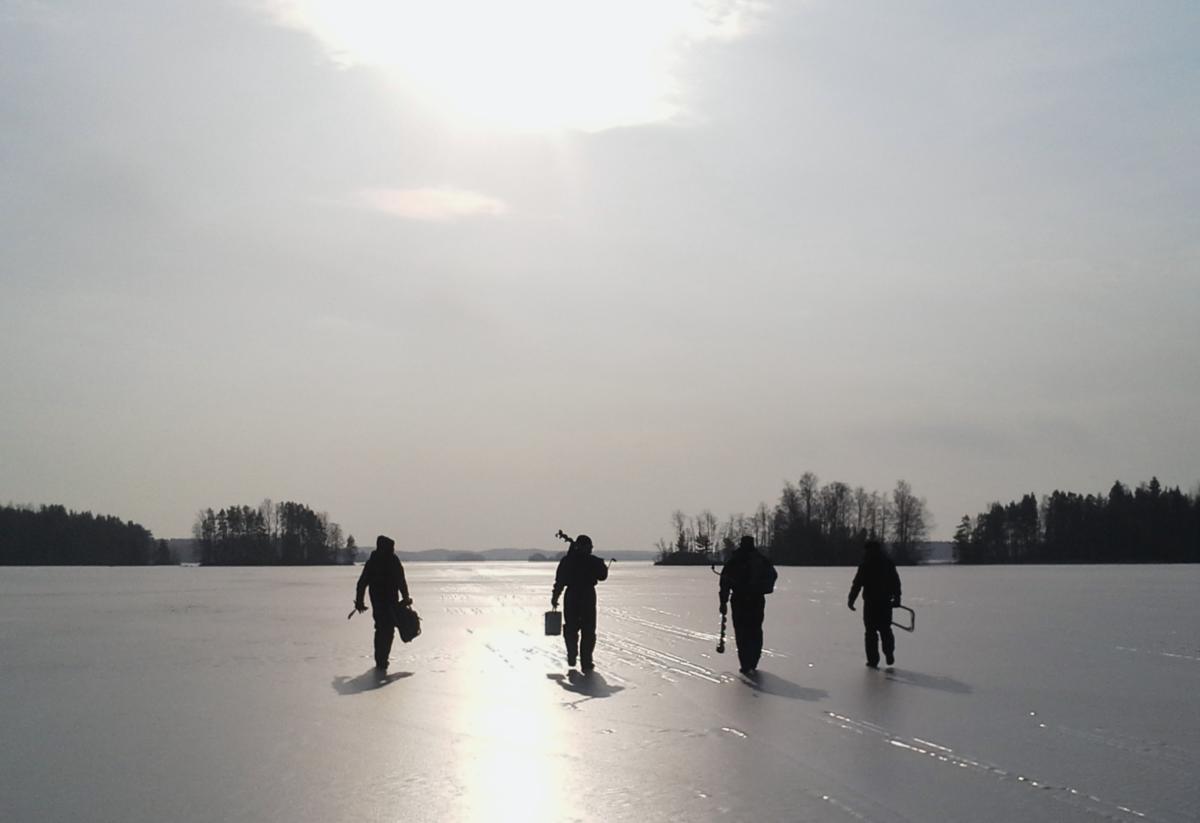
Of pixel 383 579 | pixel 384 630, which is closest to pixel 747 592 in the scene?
pixel 384 630

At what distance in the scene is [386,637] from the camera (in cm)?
1518

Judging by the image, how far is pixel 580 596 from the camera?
49.3ft

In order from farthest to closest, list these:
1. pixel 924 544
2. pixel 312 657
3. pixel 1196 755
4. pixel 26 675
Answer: pixel 924 544
pixel 312 657
pixel 26 675
pixel 1196 755

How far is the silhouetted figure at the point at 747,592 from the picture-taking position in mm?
14398

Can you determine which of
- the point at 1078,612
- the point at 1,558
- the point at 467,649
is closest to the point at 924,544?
Result: the point at 1,558

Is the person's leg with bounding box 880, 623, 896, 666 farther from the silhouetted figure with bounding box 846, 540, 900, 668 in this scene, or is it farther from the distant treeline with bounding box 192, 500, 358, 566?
the distant treeline with bounding box 192, 500, 358, 566

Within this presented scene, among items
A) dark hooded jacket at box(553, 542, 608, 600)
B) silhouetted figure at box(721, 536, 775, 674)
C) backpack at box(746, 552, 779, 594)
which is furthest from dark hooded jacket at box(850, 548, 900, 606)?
dark hooded jacket at box(553, 542, 608, 600)

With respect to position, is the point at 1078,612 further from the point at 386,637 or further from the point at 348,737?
the point at 348,737

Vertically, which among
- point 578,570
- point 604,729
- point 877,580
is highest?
point 578,570

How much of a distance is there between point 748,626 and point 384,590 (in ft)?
15.8

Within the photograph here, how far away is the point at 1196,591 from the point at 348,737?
114 feet

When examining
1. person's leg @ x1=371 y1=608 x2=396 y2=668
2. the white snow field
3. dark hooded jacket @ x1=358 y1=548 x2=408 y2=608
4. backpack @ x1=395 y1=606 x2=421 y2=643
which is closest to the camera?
the white snow field

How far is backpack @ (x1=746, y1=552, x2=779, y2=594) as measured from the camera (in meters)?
14.8

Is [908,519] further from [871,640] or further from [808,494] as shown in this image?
[871,640]
